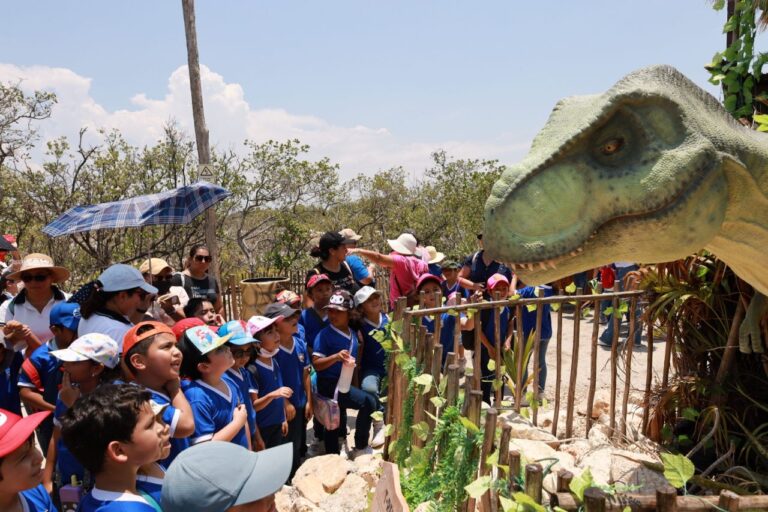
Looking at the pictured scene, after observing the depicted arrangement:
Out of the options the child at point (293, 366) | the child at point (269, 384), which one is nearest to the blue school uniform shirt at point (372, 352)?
the child at point (293, 366)

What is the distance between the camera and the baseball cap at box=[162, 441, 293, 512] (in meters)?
1.61

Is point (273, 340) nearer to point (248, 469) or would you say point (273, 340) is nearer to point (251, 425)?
point (251, 425)

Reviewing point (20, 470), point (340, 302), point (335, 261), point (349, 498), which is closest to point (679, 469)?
point (20, 470)

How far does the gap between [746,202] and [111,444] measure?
7.54 ft

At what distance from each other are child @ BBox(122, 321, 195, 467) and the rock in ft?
4.25

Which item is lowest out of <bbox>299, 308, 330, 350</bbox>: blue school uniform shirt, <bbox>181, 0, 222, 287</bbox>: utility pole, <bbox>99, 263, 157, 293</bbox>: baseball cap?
<bbox>299, 308, 330, 350</bbox>: blue school uniform shirt

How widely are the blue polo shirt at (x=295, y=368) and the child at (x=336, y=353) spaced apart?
0.18 m

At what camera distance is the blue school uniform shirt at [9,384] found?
3.49 metres

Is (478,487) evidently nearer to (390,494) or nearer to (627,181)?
(390,494)

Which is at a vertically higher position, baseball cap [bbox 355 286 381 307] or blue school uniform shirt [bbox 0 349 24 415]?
baseball cap [bbox 355 286 381 307]

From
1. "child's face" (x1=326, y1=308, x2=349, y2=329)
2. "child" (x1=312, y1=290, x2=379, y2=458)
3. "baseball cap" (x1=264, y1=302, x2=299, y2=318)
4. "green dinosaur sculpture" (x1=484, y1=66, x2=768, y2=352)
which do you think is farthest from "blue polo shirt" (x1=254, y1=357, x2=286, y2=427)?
"green dinosaur sculpture" (x1=484, y1=66, x2=768, y2=352)

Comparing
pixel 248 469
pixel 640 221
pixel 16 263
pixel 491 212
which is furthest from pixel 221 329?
pixel 16 263

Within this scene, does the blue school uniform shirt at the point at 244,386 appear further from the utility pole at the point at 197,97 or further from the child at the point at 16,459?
the utility pole at the point at 197,97

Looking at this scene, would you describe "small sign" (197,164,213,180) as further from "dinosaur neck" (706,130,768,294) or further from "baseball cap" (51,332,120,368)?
"dinosaur neck" (706,130,768,294)
